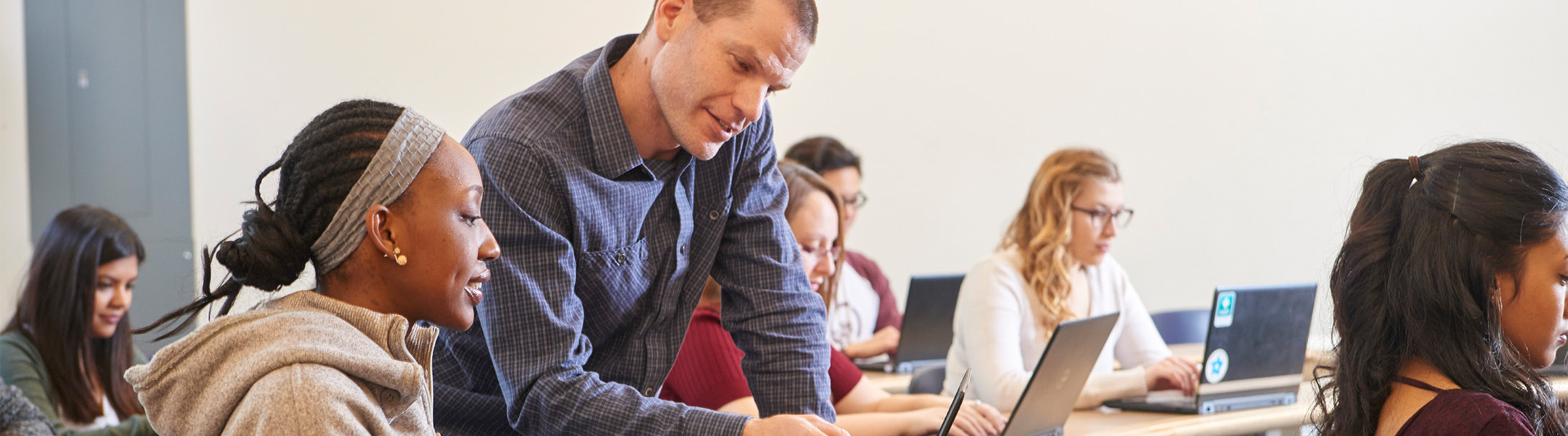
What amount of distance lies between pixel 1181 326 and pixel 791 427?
272cm

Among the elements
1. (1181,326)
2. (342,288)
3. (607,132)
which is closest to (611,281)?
(607,132)

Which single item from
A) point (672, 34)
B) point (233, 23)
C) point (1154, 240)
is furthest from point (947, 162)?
point (672, 34)

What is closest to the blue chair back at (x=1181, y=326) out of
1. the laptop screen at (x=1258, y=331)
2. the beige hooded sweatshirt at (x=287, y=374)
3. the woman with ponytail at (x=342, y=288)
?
the laptop screen at (x=1258, y=331)

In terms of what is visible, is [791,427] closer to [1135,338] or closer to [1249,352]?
[1249,352]

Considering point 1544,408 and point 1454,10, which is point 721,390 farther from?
point 1454,10

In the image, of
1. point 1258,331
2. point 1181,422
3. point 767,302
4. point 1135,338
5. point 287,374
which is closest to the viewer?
point 287,374

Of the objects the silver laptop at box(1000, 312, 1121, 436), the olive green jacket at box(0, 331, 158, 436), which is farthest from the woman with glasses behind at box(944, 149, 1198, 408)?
the olive green jacket at box(0, 331, 158, 436)

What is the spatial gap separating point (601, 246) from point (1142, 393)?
4.92 ft

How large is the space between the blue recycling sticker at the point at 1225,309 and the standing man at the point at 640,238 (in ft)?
3.31

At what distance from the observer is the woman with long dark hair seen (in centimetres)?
248

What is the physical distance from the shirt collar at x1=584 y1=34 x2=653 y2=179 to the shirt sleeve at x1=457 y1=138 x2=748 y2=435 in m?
0.09

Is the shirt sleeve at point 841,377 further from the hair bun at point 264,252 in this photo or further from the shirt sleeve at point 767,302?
the hair bun at point 264,252

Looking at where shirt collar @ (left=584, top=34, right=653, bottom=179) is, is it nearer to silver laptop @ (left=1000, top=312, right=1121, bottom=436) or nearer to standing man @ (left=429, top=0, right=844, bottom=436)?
standing man @ (left=429, top=0, right=844, bottom=436)

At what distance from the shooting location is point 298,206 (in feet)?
3.36
